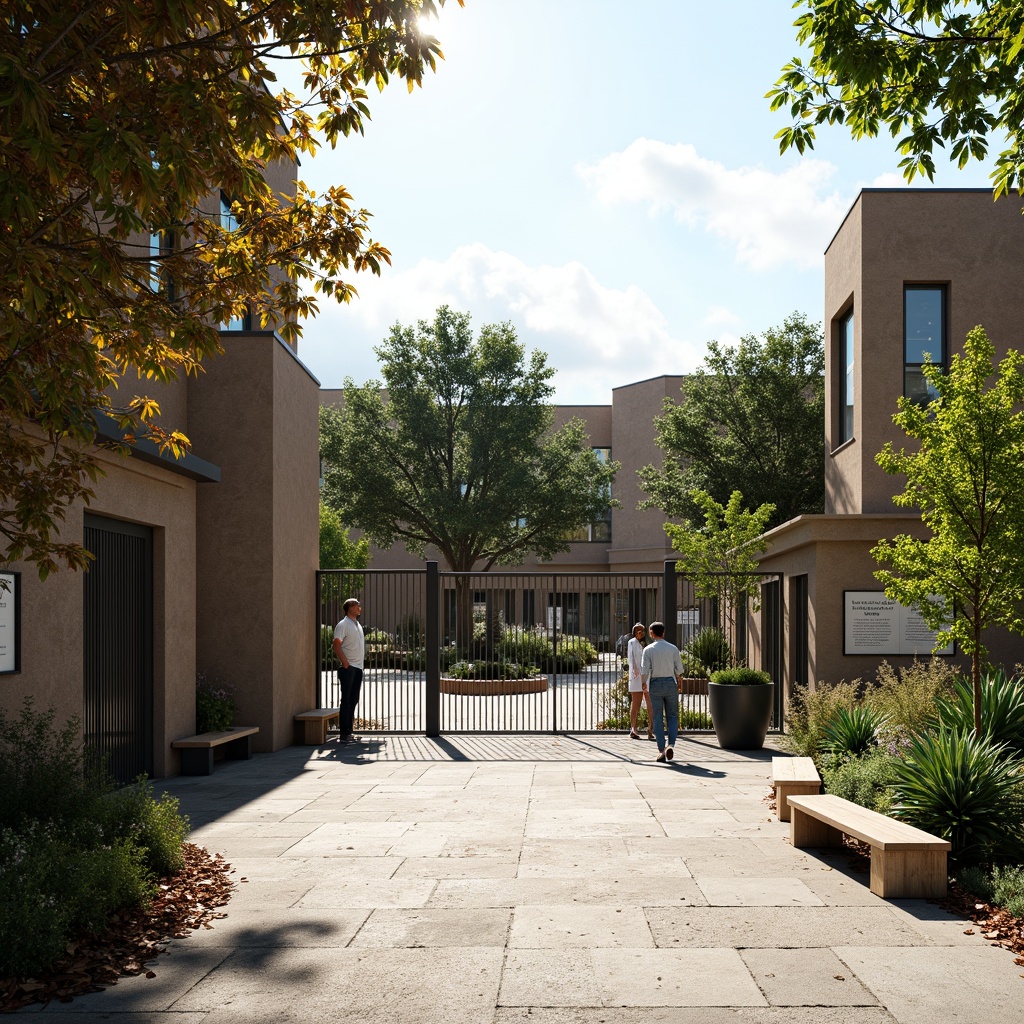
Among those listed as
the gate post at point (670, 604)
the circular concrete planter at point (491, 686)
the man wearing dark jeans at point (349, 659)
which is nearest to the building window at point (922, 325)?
the gate post at point (670, 604)

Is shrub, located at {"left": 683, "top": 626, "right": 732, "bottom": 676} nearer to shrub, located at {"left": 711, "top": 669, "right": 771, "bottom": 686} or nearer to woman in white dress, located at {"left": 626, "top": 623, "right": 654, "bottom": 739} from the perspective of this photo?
woman in white dress, located at {"left": 626, "top": 623, "right": 654, "bottom": 739}

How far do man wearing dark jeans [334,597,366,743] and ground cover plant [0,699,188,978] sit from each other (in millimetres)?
6939

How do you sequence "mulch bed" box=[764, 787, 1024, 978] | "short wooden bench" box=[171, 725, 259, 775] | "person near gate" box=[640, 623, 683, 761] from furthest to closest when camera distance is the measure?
"person near gate" box=[640, 623, 683, 761]
"short wooden bench" box=[171, 725, 259, 775]
"mulch bed" box=[764, 787, 1024, 978]

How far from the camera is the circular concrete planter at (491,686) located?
2442 cm

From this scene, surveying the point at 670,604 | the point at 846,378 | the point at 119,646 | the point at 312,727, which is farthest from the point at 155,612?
the point at 846,378

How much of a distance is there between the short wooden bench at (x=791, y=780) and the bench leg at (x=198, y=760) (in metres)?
6.90

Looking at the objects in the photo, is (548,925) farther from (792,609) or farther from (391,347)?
Result: (391,347)

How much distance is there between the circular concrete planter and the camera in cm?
2442

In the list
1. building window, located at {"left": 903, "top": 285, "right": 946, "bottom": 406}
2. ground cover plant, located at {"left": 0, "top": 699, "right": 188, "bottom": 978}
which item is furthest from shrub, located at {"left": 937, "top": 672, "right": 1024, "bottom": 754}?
building window, located at {"left": 903, "top": 285, "right": 946, "bottom": 406}

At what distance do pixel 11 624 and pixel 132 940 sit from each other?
3772 millimetres

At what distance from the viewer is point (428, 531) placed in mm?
35781

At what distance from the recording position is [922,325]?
17.5m

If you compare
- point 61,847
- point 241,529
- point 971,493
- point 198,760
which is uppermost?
point 971,493

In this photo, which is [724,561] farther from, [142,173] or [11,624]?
[142,173]
